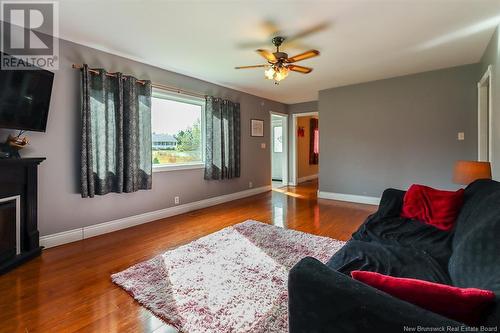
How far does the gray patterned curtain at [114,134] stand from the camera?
2996mm

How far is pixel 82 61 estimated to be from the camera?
304 centimetres

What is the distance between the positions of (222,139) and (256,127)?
133 centimetres

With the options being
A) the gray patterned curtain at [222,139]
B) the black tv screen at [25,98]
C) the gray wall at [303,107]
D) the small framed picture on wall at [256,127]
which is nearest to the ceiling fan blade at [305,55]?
the gray patterned curtain at [222,139]

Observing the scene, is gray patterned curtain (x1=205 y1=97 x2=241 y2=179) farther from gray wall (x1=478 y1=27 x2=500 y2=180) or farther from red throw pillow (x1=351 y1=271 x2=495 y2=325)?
red throw pillow (x1=351 y1=271 x2=495 y2=325)

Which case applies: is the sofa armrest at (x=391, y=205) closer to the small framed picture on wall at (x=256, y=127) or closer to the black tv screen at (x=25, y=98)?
the black tv screen at (x=25, y=98)

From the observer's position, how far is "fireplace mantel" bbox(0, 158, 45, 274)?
232cm

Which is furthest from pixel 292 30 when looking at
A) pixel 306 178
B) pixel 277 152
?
pixel 277 152

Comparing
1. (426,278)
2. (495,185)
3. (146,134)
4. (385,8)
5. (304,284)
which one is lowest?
(426,278)

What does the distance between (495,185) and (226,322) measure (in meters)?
2.02

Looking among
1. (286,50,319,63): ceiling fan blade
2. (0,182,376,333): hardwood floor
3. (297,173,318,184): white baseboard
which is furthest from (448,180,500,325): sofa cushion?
(297,173,318,184): white baseboard

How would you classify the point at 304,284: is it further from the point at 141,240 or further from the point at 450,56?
the point at 450,56

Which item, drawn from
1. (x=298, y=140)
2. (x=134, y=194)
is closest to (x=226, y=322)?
(x=134, y=194)

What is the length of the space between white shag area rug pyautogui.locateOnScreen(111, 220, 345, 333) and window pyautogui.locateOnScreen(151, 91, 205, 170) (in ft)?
5.88

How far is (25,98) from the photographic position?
2408 mm
